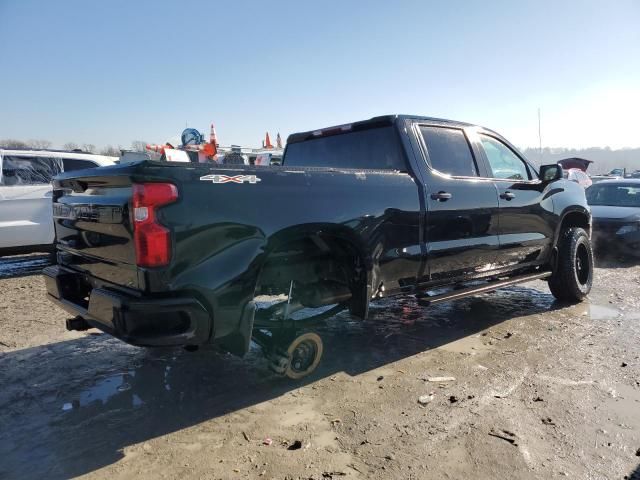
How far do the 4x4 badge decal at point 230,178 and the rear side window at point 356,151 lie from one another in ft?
5.12

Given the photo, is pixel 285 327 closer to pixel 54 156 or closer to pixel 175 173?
pixel 175 173

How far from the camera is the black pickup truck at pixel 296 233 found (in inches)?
104

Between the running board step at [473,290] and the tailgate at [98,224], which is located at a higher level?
the tailgate at [98,224]

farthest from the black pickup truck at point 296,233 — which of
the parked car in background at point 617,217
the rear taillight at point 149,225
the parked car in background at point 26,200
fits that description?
the parked car in background at point 617,217

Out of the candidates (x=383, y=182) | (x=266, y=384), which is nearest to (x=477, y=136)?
(x=383, y=182)

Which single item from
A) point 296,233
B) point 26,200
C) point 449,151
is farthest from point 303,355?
point 26,200

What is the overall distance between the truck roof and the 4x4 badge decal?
1.72m

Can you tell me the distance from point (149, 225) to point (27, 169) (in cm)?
617

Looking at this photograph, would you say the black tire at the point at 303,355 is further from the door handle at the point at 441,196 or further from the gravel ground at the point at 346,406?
the door handle at the point at 441,196

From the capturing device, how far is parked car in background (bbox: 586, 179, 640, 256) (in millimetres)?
8609

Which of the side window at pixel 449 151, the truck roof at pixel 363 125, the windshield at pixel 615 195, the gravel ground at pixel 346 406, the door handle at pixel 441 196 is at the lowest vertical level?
the gravel ground at pixel 346 406

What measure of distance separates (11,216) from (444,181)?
6.53m

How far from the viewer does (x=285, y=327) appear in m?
3.43

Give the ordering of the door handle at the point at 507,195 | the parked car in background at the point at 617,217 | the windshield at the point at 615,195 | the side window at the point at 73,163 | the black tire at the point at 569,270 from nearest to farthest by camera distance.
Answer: the door handle at the point at 507,195 → the black tire at the point at 569,270 → the side window at the point at 73,163 → the parked car in background at the point at 617,217 → the windshield at the point at 615,195
